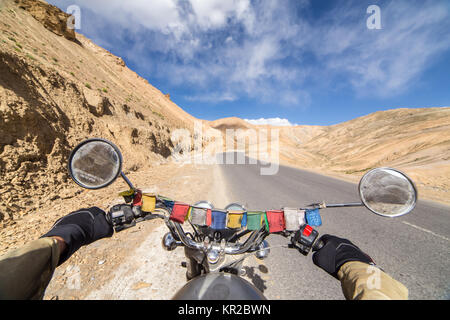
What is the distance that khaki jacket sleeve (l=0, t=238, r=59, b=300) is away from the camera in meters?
0.78

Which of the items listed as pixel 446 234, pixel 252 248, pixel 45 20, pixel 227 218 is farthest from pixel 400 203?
pixel 45 20

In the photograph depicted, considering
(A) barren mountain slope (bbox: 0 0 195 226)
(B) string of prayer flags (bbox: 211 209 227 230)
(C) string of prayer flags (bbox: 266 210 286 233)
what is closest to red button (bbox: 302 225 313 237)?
(C) string of prayer flags (bbox: 266 210 286 233)

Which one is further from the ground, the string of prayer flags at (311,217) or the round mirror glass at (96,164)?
the round mirror glass at (96,164)

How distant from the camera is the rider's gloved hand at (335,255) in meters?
1.15

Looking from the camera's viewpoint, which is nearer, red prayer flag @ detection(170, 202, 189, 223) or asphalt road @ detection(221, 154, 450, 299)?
red prayer flag @ detection(170, 202, 189, 223)

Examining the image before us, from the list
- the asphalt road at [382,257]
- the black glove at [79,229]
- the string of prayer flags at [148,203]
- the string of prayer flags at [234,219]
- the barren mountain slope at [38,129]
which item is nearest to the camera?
the black glove at [79,229]

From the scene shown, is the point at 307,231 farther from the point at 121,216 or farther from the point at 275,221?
the point at 121,216

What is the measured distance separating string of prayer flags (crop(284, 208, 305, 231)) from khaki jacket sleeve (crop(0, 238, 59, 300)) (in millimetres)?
1563

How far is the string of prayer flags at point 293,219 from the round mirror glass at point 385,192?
0.56m

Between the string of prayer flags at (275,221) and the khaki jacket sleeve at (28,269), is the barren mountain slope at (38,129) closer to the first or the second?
the khaki jacket sleeve at (28,269)

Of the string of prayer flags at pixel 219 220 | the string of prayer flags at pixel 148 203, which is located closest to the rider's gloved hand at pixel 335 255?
the string of prayer flags at pixel 219 220

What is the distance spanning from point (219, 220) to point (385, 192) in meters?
1.40

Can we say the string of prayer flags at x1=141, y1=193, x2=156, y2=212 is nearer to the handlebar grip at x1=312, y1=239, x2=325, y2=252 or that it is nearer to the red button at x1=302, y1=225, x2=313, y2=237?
the red button at x1=302, y1=225, x2=313, y2=237

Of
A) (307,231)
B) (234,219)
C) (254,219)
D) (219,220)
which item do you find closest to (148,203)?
(219,220)
